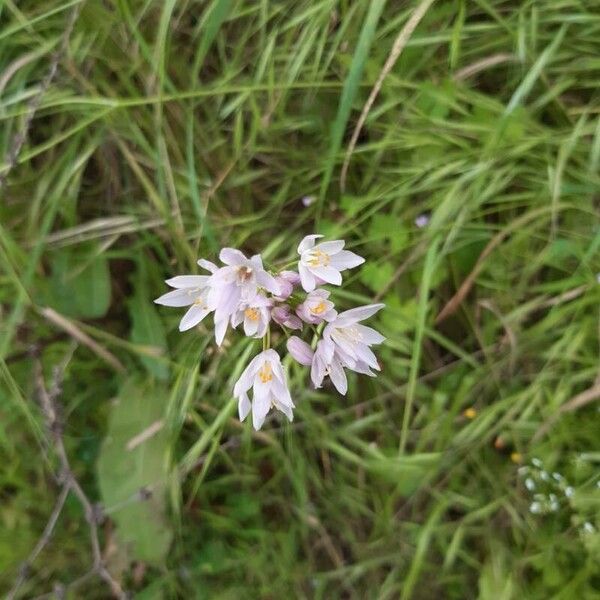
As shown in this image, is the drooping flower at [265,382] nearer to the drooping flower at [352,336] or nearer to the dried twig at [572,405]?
the drooping flower at [352,336]

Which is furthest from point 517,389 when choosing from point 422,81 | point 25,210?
point 25,210

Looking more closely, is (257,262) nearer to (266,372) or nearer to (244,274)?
(244,274)

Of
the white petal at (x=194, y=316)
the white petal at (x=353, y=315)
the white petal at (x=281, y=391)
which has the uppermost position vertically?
the white petal at (x=353, y=315)

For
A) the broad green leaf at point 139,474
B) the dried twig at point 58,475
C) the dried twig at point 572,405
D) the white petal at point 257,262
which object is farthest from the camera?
the broad green leaf at point 139,474

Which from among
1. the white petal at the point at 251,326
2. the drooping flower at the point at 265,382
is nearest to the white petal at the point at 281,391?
the drooping flower at the point at 265,382

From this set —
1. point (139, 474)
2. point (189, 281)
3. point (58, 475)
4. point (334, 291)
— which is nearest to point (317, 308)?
point (189, 281)

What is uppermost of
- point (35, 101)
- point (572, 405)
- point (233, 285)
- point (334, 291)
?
point (233, 285)
